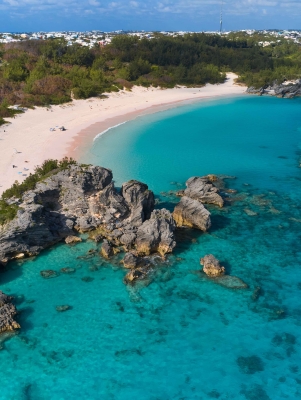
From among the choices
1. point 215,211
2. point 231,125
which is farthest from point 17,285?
point 231,125

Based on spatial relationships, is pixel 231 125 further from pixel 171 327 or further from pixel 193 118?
pixel 171 327

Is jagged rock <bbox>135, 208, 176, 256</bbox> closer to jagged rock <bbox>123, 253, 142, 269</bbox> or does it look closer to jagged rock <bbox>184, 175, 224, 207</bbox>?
jagged rock <bbox>123, 253, 142, 269</bbox>

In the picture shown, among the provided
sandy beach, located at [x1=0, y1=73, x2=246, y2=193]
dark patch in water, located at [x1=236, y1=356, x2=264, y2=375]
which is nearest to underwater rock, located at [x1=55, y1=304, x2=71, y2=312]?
dark patch in water, located at [x1=236, y1=356, x2=264, y2=375]

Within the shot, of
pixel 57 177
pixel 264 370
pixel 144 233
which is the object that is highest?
pixel 57 177

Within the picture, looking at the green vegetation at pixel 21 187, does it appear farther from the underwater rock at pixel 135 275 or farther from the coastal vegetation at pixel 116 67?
the coastal vegetation at pixel 116 67

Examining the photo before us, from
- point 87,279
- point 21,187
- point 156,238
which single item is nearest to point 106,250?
point 87,279

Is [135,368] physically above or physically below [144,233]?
below
